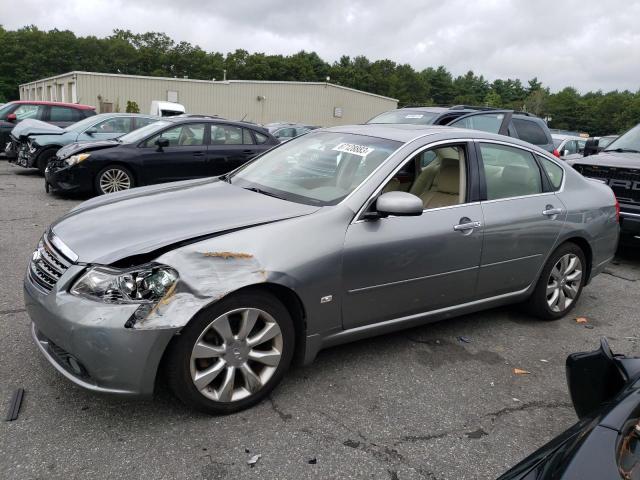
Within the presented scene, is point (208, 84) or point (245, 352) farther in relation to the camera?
point (208, 84)

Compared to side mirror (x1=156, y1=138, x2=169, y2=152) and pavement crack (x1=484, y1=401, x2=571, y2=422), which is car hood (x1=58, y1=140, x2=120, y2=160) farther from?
pavement crack (x1=484, y1=401, x2=571, y2=422)

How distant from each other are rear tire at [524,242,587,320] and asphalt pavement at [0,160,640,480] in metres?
0.31

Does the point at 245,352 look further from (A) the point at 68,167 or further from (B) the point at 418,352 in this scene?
(A) the point at 68,167

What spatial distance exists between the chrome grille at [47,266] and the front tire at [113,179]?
20.0 feet

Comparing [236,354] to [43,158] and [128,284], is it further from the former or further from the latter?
[43,158]

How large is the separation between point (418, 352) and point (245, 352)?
1486 mm

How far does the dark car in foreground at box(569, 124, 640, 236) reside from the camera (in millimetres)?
6273

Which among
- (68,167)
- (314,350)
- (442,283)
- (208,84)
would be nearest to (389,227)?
(442,283)

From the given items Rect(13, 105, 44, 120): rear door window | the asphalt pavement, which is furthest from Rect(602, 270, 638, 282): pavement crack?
Rect(13, 105, 44, 120): rear door window

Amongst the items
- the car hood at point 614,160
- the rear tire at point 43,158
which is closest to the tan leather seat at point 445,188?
the car hood at point 614,160

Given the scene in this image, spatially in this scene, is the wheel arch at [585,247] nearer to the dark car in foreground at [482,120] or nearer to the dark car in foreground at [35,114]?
the dark car in foreground at [482,120]

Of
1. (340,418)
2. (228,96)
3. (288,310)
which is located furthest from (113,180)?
(228,96)

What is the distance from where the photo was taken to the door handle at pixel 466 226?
363 centimetres

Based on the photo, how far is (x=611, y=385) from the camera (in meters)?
2.04
